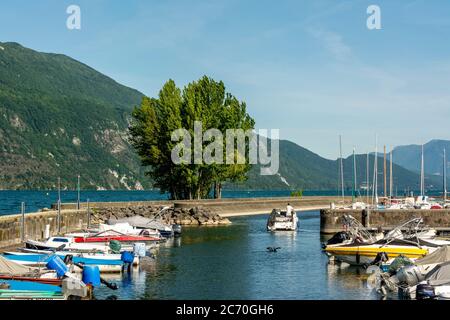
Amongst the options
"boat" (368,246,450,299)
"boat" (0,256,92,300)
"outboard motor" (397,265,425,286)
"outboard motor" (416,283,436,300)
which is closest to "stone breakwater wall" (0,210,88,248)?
"boat" (0,256,92,300)

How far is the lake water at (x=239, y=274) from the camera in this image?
122ft

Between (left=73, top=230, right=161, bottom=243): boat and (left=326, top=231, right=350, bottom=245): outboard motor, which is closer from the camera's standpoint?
(left=326, top=231, right=350, bottom=245): outboard motor

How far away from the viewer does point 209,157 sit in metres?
100

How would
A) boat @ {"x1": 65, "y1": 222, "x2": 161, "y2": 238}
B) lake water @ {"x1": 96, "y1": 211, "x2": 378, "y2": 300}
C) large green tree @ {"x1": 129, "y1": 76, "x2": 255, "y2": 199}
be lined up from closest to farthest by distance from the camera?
lake water @ {"x1": 96, "y1": 211, "x2": 378, "y2": 300}, boat @ {"x1": 65, "y1": 222, "x2": 161, "y2": 238}, large green tree @ {"x1": 129, "y1": 76, "x2": 255, "y2": 199}

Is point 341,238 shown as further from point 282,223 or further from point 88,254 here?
point 282,223

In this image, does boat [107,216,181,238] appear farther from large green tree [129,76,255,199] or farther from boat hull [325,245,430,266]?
large green tree [129,76,255,199]

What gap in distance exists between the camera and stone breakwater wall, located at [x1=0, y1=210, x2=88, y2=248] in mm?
51375

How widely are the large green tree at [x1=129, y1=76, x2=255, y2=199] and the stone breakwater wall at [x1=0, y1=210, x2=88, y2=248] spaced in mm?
24962

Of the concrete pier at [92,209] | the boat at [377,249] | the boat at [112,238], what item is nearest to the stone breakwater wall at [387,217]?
the boat at [377,249]

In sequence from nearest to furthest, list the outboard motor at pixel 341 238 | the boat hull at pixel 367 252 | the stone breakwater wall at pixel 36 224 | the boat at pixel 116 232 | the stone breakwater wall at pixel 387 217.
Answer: the boat hull at pixel 367 252, the stone breakwater wall at pixel 36 224, the outboard motor at pixel 341 238, the boat at pixel 116 232, the stone breakwater wall at pixel 387 217

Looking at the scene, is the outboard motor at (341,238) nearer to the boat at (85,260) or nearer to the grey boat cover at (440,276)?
the boat at (85,260)

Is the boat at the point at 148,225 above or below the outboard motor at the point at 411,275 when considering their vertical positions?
above

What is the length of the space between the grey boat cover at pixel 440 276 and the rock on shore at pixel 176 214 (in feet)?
191
